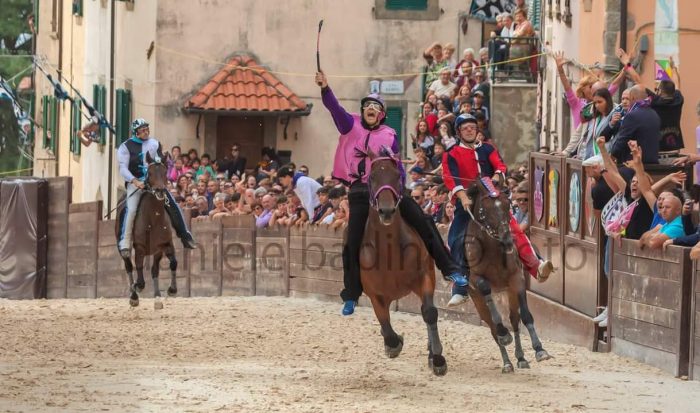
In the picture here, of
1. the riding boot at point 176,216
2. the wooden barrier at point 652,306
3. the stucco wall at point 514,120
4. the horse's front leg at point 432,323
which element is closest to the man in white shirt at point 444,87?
the stucco wall at point 514,120

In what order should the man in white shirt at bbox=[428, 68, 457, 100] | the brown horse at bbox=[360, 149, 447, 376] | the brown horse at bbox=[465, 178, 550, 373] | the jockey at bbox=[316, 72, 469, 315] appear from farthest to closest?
1. the man in white shirt at bbox=[428, 68, 457, 100]
2. the brown horse at bbox=[465, 178, 550, 373]
3. the jockey at bbox=[316, 72, 469, 315]
4. the brown horse at bbox=[360, 149, 447, 376]

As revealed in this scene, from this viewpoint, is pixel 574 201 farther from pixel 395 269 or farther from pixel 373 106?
pixel 395 269

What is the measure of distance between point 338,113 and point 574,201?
166 inches

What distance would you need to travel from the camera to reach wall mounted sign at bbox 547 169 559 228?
19172mm

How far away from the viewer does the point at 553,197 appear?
19.3 metres

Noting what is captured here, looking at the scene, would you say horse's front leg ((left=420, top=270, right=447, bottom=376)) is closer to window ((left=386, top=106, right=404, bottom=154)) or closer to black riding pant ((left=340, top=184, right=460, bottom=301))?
black riding pant ((left=340, top=184, right=460, bottom=301))

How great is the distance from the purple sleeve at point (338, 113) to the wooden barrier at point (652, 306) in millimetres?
3051

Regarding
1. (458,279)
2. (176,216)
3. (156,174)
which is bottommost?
(458,279)

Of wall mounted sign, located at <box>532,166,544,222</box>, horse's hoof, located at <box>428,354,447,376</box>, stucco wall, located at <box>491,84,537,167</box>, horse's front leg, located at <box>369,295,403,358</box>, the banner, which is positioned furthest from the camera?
stucco wall, located at <box>491,84,537,167</box>

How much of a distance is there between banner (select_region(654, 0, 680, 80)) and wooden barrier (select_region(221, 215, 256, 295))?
22.6 feet

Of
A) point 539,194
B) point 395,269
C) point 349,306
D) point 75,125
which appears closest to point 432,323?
point 395,269

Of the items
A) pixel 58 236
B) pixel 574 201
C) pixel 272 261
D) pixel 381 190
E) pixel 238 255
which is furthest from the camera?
pixel 58 236

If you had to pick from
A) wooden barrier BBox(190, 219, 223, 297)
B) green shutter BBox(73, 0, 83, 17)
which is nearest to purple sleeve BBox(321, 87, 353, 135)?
wooden barrier BBox(190, 219, 223, 297)

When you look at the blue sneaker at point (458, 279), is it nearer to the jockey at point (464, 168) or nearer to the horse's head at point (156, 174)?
the jockey at point (464, 168)
